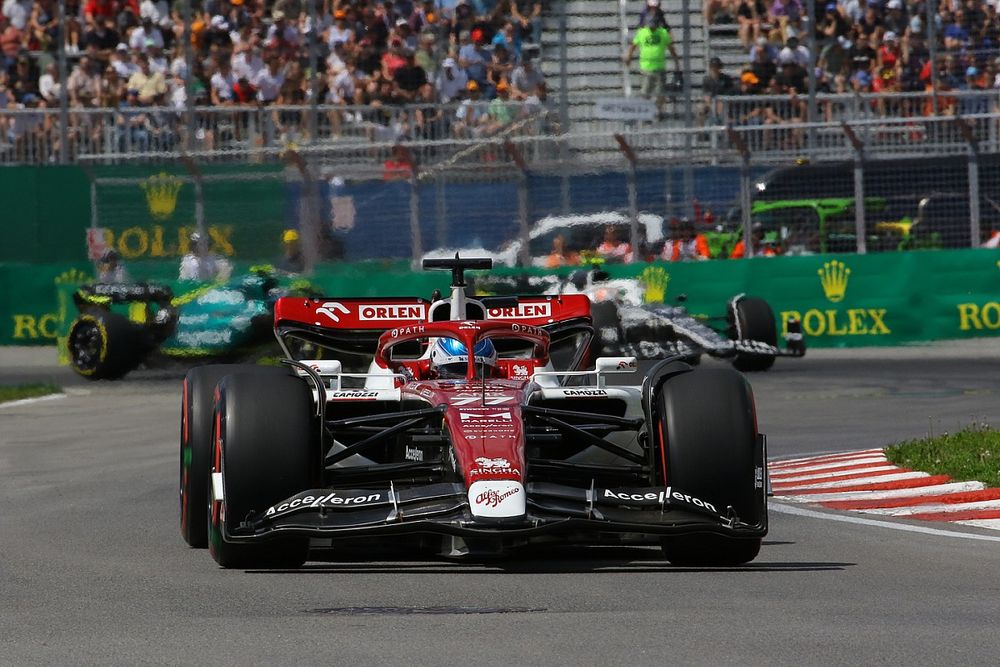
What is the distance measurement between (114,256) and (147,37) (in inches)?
170

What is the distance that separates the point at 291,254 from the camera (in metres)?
22.1

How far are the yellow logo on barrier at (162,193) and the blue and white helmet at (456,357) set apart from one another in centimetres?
1403

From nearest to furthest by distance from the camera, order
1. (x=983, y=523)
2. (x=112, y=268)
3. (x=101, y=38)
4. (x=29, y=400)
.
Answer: (x=983, y=523), (x=29, y=400), (x=112, y=268), (x=101, y=38)

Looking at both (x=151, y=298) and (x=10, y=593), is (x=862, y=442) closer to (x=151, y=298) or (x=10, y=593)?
(x=10, y=593)

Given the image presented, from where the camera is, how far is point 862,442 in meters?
12.9

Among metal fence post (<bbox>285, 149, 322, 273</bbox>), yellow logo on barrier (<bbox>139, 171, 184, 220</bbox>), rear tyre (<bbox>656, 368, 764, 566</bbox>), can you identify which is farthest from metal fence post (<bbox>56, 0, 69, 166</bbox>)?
rear tyre (<bbox>656, 368, 764, 566</bbox>)

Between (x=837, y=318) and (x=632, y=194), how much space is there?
283 cm

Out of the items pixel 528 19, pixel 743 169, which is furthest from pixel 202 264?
pixel 743 169

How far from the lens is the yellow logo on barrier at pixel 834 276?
21.7 m

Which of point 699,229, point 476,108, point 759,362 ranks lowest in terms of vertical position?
point 759,362

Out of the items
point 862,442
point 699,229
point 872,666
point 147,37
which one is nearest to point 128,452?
point 862,442

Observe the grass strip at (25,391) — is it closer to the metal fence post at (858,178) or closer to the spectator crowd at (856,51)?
the spectator crowd at (856,51)

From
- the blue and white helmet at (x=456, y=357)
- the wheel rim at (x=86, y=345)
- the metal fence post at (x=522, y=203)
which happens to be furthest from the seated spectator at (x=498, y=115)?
the blue and white helmet at (x=456, y=357)

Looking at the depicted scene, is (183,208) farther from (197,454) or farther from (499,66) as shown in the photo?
(197,454)
